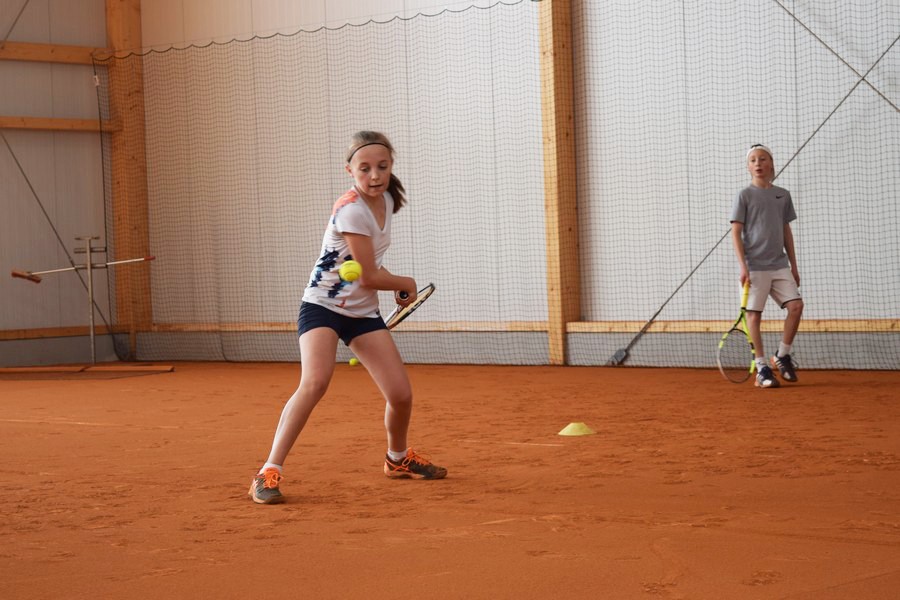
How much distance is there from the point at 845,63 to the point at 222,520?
27.2ft

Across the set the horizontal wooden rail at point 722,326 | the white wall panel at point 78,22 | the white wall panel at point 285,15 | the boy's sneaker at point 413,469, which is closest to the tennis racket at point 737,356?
the horizontal wooden rail at point 722,326

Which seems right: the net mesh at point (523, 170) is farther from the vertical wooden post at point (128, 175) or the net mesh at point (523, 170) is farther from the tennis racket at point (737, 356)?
the tennis racket at point (737, 356)

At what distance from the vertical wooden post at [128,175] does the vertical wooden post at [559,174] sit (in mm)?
6171

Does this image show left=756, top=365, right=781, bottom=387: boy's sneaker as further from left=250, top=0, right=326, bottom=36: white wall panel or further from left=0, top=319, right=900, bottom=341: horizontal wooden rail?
left=250, top=0, right=326, bottom=36: white wall panel

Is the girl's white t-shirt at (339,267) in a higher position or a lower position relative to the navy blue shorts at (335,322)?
higher

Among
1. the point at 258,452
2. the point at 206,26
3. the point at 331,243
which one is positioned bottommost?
the point at 258,452

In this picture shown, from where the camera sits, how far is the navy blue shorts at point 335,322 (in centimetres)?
522

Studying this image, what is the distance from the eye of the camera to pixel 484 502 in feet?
16.0

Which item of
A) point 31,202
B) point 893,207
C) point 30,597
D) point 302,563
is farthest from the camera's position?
point 31,202

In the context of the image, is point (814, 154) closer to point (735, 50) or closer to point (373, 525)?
point (735, 50)

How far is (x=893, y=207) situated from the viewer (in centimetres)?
1066

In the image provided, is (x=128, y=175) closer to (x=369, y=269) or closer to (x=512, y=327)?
(x=512, y=327)

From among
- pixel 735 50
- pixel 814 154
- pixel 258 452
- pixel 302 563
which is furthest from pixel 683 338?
pixel 302 563

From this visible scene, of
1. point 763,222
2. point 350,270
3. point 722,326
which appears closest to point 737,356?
point 722,326
